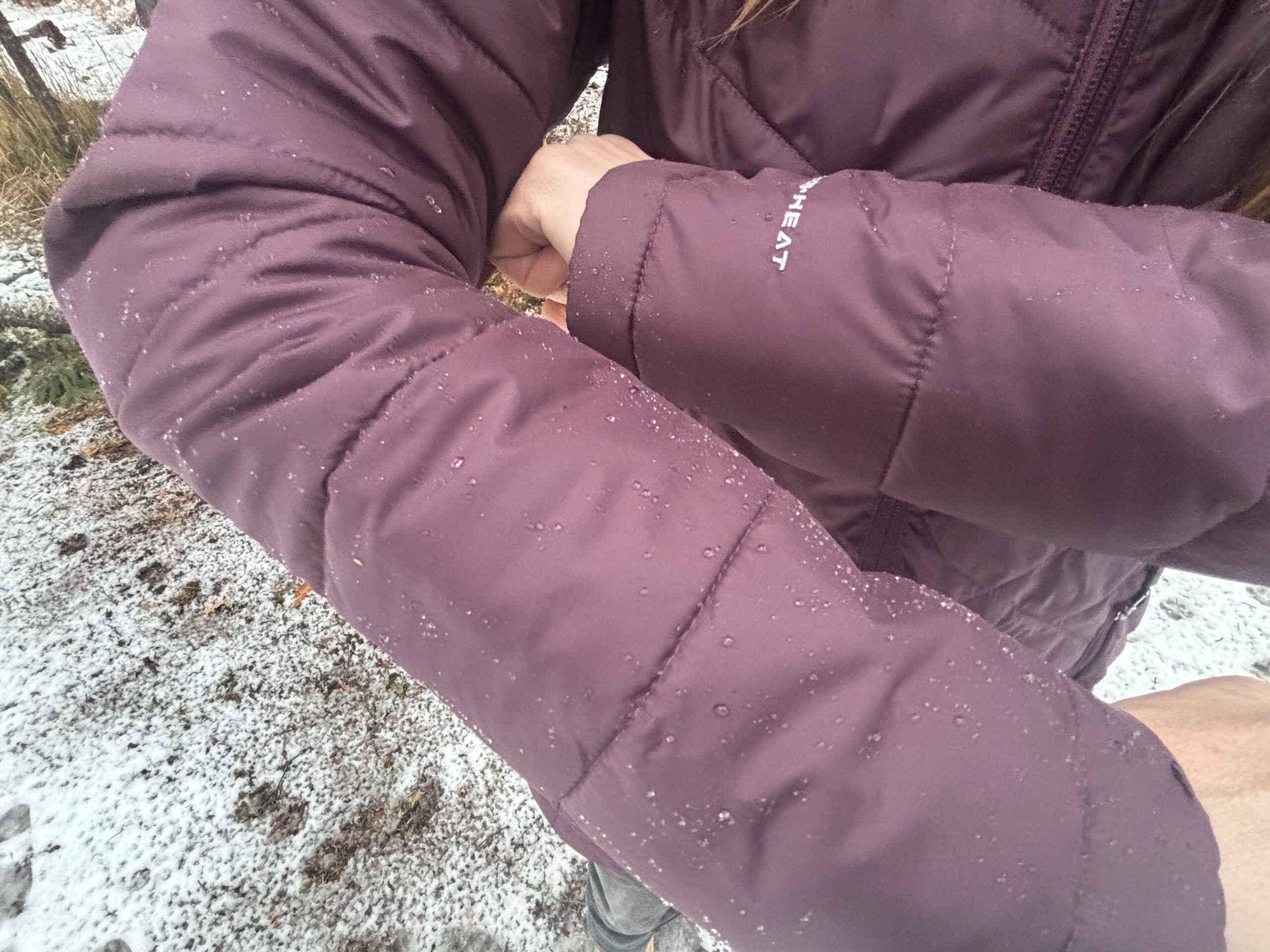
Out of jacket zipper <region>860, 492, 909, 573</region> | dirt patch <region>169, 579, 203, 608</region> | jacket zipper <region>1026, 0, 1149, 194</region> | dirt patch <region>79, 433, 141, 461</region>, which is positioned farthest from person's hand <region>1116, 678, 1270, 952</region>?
dirt patch <region>79, 433, 141, 461</region>

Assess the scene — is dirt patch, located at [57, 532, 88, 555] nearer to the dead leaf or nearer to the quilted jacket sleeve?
the dead leaf

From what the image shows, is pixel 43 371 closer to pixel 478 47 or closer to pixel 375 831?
pixel 375 831

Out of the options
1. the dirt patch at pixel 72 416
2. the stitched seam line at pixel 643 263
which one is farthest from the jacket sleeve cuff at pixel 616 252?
the dirt patch at pixel 72 416

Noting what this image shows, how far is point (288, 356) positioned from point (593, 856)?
2.13 feet

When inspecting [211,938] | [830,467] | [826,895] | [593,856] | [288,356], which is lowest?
[211,938]

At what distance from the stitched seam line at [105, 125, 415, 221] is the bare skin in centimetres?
17

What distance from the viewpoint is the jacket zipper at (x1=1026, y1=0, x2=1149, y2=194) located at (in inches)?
21.5

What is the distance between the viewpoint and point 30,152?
2410mm

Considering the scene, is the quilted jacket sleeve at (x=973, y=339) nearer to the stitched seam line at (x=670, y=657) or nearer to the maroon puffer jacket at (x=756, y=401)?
the maroon puffer jacket at (x=756, y=401)

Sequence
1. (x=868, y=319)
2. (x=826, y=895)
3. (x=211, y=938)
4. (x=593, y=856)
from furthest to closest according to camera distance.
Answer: (x=211, y=938) < (x=593, y=856) < (x=868, y=319) < (x=826, y=895)

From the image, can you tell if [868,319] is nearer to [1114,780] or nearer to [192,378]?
[1114,780]

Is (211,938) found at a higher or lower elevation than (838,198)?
lower

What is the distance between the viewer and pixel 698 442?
528mm

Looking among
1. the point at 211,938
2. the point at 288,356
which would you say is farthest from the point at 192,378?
the point at 211,938
